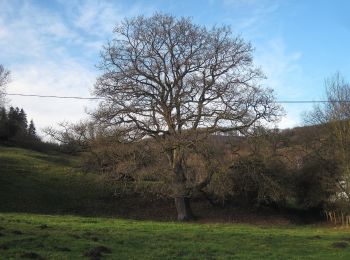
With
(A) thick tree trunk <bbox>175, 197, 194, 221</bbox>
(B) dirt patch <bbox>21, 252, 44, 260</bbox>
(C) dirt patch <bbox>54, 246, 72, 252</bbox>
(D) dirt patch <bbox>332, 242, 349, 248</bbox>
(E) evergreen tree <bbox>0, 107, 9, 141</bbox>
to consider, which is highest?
(E) evergreen tree <bbox>0, 107, 9, 141</bbox>

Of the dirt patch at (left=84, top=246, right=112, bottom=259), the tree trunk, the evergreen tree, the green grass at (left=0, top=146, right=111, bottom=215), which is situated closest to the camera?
the dirt patch at (left=84, top=246, right=112, bottom=259)

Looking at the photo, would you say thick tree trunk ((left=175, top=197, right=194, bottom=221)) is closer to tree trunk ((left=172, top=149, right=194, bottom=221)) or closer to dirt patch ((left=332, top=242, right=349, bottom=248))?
tree trunk ((left=172, top=149, right=194, bottom=221))

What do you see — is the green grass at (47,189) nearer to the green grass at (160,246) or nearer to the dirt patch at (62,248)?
the green grass at (160,246)

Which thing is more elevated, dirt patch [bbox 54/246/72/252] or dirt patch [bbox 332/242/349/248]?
dirt patch [bbox 332/242/349/248]

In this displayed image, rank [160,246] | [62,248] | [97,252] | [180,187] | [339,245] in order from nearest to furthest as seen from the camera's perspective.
Result: [97,252]
[62,248]
[160,246]
[339,245]
[180,187]

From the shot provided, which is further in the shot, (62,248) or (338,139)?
(338,139)

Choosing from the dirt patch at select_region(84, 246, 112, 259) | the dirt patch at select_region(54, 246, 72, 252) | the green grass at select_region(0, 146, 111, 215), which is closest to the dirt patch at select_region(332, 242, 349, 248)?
the dirt patch at select_region(84, 246, 112, 259)

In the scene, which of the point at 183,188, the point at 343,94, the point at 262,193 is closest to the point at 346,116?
the point at 343,94

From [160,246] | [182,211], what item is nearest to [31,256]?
[160,246]

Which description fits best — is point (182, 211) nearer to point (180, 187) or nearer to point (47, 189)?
point (180, 187)

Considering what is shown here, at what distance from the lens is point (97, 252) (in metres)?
11.6

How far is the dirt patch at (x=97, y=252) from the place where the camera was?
1124 centimetres

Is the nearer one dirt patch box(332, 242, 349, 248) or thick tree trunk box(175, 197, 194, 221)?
dirt patch box(332, 242, 349, 248)

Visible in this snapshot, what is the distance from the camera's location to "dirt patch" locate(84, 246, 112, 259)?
11239 millimetres
